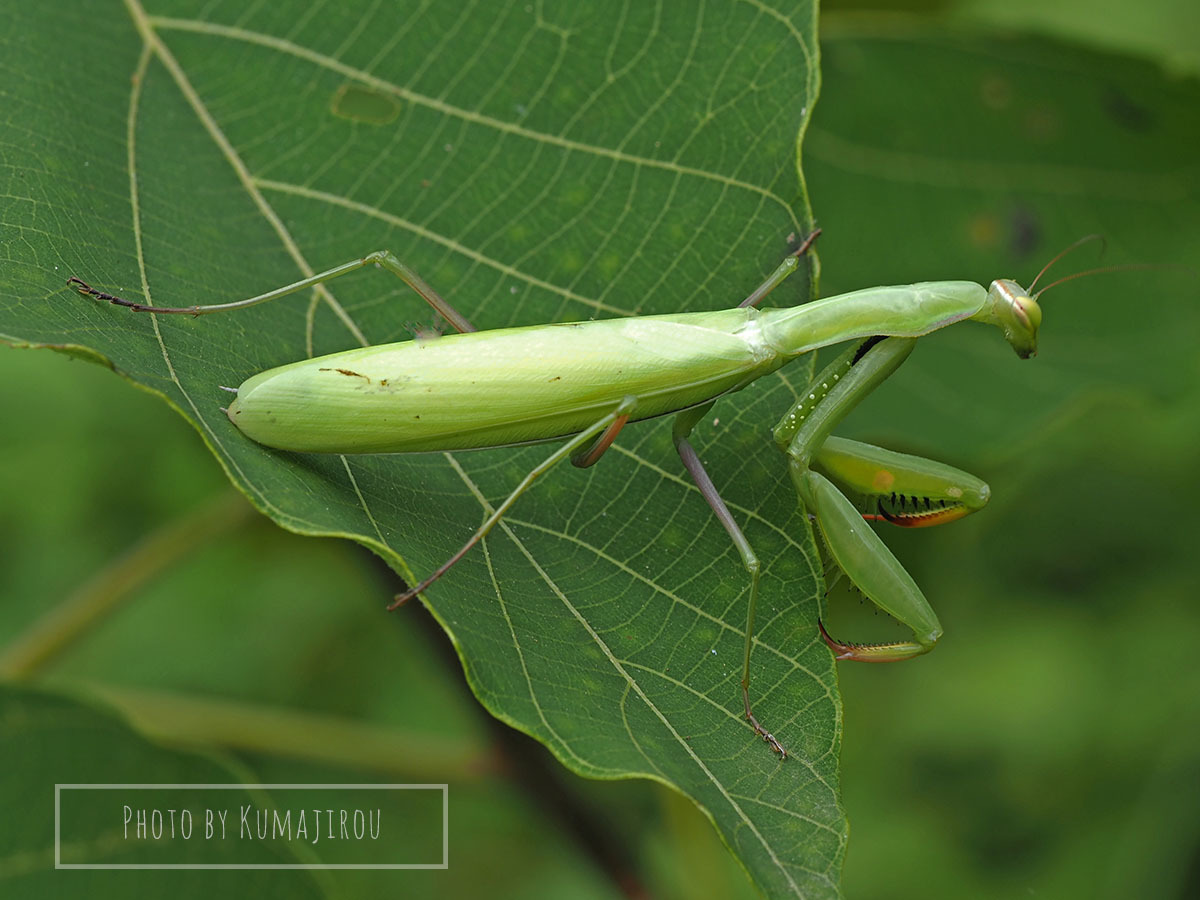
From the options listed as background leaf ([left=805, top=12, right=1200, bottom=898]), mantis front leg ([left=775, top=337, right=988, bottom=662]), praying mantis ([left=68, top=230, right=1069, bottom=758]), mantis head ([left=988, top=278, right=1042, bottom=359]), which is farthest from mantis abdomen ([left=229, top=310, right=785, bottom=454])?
background leaf ([left=805, top=12, right=1200, bottom=898])

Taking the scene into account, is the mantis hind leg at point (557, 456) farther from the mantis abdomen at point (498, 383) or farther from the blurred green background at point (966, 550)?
the blurred green background at point (966, 550)

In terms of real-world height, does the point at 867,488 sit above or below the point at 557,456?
below

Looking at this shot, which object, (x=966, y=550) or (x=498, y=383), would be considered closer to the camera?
(x=498, y=383)

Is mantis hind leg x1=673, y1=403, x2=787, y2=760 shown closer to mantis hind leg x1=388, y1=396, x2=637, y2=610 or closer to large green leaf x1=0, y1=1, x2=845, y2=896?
large green leaf x1=0, y1=1, x2=845, y2=896

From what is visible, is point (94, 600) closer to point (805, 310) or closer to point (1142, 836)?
point (805, 310)

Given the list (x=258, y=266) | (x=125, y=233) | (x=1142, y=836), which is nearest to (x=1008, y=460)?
(x=1142, y=836)

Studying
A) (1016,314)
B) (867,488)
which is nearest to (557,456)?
(867,488)

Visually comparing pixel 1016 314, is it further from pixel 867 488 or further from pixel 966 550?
pixel 966 550
